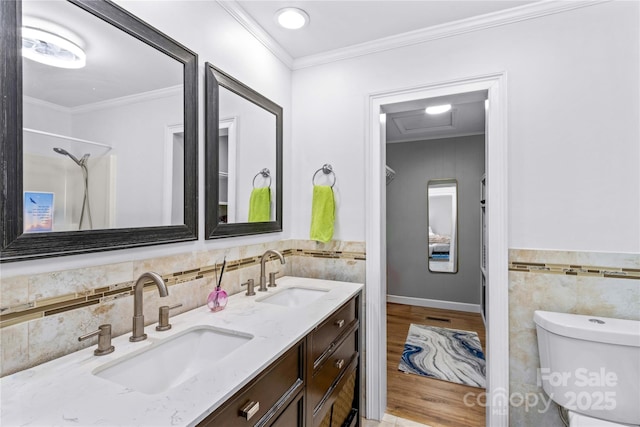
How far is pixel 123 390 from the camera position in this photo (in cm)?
76

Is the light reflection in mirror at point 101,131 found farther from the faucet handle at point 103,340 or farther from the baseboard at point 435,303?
the baseboard at point 435,303

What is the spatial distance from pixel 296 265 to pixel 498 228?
129 cm

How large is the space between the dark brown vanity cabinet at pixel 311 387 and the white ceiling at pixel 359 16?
160 cm

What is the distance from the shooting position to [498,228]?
1.68 metres

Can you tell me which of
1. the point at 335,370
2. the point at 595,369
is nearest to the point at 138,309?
the point at 335,370

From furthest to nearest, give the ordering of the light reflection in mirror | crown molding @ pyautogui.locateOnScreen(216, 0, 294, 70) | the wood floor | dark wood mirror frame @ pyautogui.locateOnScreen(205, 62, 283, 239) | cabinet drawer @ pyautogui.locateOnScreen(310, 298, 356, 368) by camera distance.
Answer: the wood floor
crown molding @ pyautogui.locateOnScreen(216, 0, 294, 70)
dark wood mirror frame @ pyautogui.locateOnScreen(205, 62, 283, 239)
cabinet drawer @ pyautogui.locateOnScreen(310, 298, 356, 368)
the light reflection in mirror

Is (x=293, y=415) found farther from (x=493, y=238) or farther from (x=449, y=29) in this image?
(x=449, y=29)

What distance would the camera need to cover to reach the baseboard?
3.91 m

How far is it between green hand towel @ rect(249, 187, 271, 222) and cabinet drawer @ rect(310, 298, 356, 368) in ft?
2.38

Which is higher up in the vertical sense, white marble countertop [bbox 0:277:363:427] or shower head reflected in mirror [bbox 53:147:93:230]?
Result: shower head reflected in mirror [bbox 53:147:93:230]

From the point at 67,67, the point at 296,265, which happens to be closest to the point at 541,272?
the point at 296,265

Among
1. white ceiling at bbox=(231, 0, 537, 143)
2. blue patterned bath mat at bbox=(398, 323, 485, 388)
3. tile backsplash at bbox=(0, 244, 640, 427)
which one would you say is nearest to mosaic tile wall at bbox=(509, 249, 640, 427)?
tile backsplash at bbox=(0, 244, 640, 427)

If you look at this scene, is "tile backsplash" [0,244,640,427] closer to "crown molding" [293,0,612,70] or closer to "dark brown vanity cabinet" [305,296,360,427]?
"dark brown vanity cabinet" [305,296,360,427]

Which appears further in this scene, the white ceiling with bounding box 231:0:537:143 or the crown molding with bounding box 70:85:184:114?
the white ceiling with bounding box 231:0:537:143
